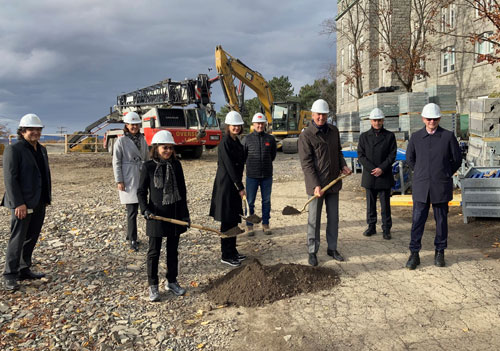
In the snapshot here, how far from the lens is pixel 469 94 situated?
24562mm

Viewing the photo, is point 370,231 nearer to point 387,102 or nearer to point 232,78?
point 387,102

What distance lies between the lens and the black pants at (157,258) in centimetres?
430

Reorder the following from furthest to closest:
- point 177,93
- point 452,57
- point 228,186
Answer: point 452,57, point 177,93, point 228,186

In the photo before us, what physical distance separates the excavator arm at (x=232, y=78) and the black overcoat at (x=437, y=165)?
16.0 metres

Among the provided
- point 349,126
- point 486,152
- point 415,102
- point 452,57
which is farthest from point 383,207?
point 452,57

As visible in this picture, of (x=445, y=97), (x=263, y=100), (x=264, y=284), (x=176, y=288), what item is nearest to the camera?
(x=264, y=284)

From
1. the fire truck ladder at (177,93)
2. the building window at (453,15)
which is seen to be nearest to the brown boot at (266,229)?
the fire truck ladder at (177,93)

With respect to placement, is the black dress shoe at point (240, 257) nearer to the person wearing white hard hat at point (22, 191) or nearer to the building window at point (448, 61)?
the person wearing white hard hat at point (22, 191)

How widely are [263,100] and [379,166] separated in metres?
17.2

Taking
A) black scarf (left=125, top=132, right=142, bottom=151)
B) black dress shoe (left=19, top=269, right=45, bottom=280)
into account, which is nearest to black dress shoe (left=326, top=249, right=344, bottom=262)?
black scarf (left=125, top=132, right=142, bottom=151)

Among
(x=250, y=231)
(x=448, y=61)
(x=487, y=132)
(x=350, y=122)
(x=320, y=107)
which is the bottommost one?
(x=250, y=231)

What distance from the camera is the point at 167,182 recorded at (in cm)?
427

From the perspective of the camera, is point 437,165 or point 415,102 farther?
point 415,102

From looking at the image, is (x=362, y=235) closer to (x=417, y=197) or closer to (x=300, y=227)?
(x=300, y=227)
